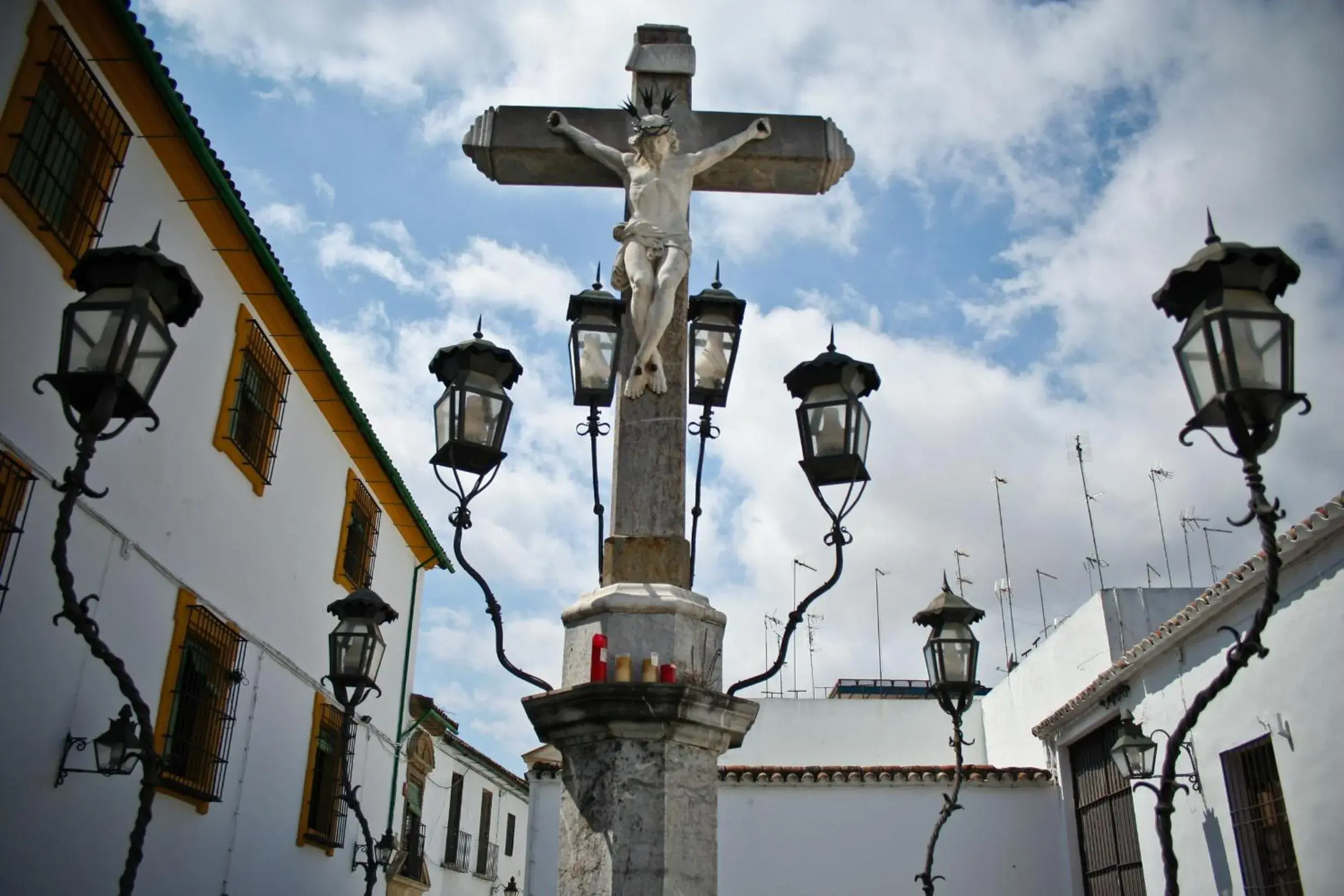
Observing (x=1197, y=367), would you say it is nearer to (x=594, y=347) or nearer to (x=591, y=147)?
(x=594, y=347)

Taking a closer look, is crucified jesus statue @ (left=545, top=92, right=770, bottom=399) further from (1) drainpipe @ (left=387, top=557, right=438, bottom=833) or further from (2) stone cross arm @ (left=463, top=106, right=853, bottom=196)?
(1) drainpipe @ (left=387, top=557, right=438, bottom=833)

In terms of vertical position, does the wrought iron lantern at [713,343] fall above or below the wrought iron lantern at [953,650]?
above

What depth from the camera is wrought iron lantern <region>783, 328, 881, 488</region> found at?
3.83 meters

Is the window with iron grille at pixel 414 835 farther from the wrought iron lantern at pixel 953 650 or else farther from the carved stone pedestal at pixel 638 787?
the carved stone pedestal at pixel 638 787

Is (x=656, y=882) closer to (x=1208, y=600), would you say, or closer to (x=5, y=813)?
(x=5, y=813)

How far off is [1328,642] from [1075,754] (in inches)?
230

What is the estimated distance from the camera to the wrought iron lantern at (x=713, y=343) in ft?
14.2

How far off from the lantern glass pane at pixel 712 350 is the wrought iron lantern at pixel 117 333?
1890 millimetres

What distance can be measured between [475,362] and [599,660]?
1.28 meters

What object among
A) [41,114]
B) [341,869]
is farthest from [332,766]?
[41,114]

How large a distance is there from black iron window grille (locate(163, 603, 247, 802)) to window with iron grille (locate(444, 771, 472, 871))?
34.2ft

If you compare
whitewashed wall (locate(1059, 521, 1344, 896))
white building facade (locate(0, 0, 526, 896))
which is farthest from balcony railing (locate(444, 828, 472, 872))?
whitewashed wall (locate(1059, 521, 1344, 896))

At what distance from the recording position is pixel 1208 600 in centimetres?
958

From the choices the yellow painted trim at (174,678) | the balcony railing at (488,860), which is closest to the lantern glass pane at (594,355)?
the yellow painted trim at (174,678)
